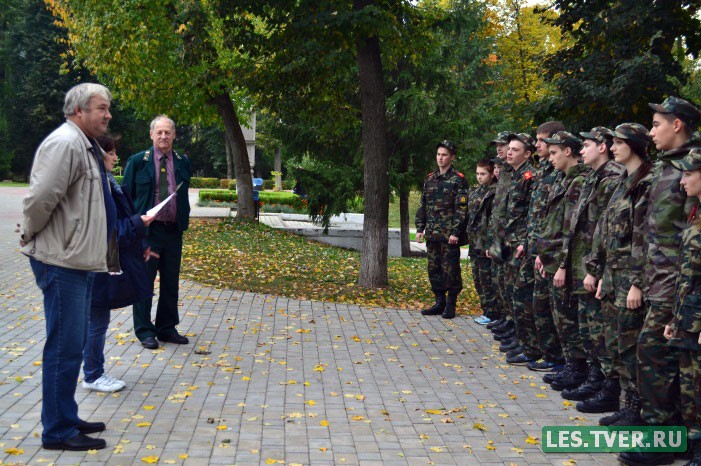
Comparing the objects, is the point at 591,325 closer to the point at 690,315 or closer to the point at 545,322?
the point at 545,322

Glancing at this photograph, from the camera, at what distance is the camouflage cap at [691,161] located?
188 inches

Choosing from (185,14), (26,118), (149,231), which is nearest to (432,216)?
(149,231)

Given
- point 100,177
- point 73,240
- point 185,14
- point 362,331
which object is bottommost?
point 362,331

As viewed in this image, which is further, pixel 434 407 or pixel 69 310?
pixel 434 407

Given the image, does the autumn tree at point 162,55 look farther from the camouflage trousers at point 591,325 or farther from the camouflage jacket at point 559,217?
the camouflage trousers at point 591,325

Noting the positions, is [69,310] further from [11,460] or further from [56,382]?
[11,460]

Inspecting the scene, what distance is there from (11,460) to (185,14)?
45.6ft

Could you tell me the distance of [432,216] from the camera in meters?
10.7

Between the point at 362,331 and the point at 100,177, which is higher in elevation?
the point at 100,177

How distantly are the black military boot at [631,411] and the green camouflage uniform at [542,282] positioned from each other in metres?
1.77

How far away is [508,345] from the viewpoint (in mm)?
8867

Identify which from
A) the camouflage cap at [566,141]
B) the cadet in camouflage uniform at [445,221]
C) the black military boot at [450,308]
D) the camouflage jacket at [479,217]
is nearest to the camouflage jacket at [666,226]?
the camouflage cap at [566,141]

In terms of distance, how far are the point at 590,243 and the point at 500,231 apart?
6.65ft

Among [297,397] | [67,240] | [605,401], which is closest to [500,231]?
[605,401]
